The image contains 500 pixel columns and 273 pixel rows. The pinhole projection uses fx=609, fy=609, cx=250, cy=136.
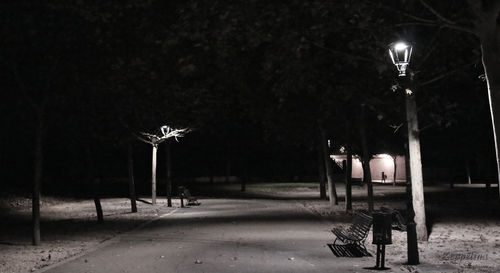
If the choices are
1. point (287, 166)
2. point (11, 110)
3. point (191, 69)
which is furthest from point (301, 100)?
point (287, 166)

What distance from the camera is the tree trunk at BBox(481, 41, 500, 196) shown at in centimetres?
923

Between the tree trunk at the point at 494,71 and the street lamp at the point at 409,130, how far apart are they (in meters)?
3.01

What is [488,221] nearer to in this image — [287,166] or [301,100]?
[301,100]

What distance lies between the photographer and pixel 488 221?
21016 mm

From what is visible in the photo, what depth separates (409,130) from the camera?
51.8 ft

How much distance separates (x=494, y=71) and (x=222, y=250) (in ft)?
23.9

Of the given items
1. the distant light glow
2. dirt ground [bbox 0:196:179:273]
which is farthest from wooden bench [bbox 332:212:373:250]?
dirt ground [bbox 0:196:179:273]

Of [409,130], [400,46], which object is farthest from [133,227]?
[400,46]

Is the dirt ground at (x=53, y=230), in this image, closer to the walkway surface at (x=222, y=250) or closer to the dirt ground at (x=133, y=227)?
the dirt ground at (x=133, y=227)

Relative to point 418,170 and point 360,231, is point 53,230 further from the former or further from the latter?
point 418,170

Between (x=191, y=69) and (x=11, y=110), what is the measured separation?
37.7 feet

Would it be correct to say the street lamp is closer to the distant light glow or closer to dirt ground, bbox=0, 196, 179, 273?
the distant light glow

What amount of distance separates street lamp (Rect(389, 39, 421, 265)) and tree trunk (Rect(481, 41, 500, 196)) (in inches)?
118

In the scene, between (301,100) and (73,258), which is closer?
(73,258)
